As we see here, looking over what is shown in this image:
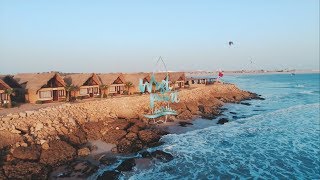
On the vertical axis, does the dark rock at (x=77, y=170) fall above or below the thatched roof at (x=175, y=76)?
below

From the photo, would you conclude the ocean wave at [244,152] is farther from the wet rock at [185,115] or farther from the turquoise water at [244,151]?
the wet rock at [185,115]

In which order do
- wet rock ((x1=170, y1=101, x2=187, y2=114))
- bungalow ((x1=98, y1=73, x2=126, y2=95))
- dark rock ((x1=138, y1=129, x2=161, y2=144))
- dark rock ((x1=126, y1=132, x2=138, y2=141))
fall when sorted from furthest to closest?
1. bungalow ((x1=98, y1=73, x2=126, y2=95))
2. wet rock ((x1=170, y1=101, x2=187, y2=114))
3. dark rock ((x1=138, y1=129, x2=161, y2=144))
4. dark rock ((x1=126, y1=132, x2=138, y2=141))

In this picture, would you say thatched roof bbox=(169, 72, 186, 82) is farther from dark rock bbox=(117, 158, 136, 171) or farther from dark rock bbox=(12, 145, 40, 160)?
dark rock bbox=(12, 145, 40, 160)

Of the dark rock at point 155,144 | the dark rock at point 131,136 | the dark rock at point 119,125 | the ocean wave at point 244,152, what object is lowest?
the ocean wave at point 244,152

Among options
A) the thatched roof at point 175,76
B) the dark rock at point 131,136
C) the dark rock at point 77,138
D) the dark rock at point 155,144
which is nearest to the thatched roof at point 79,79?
the dark rock at point 77,138

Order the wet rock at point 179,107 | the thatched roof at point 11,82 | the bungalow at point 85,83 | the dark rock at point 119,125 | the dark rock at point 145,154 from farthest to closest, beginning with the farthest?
the bungalow at point 85,83 < the wet rock at point 179,107 < the thatched roof at point 11,82 < the dark rock at point 119,125 < the dark rock at point 145,154

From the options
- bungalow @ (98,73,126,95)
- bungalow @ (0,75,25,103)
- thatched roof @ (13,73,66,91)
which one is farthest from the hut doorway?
bungalow @ (98,73,126,95)

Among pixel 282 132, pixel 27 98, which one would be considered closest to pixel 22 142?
pixel 27 98

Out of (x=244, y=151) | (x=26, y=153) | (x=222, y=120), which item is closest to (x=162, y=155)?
(x=244, y=151)
